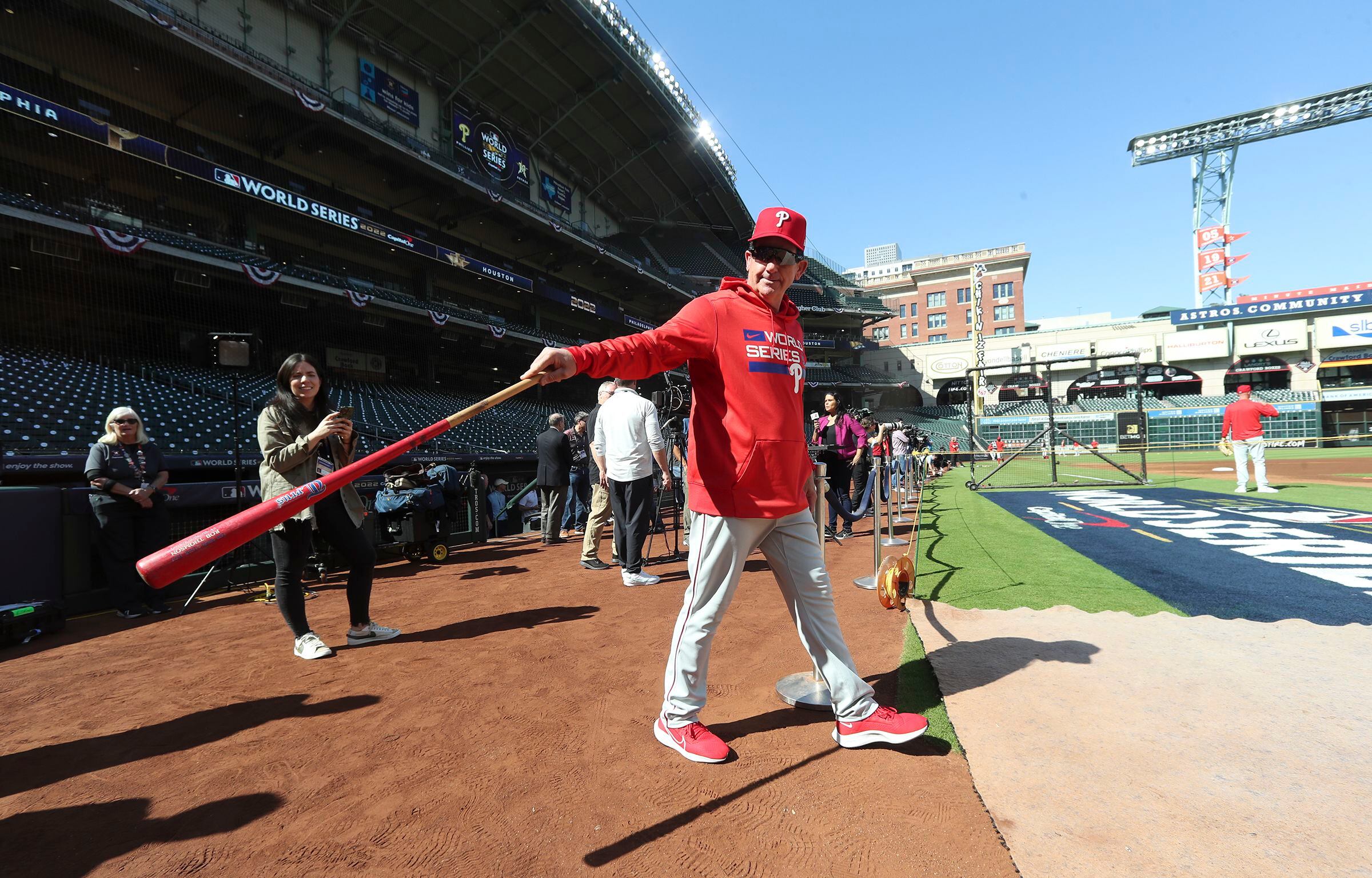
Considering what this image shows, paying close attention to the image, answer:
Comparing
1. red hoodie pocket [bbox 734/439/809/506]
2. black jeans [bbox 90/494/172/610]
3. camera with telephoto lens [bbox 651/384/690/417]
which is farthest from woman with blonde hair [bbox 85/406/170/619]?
red hoodie pocket [bbox 734/439/809/506]

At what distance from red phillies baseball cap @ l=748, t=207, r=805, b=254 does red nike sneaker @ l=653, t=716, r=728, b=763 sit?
6.53ft

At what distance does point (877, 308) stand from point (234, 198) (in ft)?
137

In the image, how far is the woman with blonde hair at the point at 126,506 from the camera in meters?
4.88

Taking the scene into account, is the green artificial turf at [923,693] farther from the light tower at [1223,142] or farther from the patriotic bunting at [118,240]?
Answer: the light tower at [1223,142]

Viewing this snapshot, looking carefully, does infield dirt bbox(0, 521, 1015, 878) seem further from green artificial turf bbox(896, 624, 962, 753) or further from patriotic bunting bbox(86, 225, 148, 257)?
patriotic bunting bbox(86, 225, 148, 257)

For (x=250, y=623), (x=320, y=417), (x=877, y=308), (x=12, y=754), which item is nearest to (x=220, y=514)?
(x=250, y=623)

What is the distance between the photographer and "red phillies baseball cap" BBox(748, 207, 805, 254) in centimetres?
239

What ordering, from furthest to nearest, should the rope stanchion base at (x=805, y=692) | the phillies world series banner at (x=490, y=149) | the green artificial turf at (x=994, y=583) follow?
the phillies world series banner at (x=490, y=149) < the green artificial turf at (x=994, y=583) < the rope stanchion base at (x=805, y=692)

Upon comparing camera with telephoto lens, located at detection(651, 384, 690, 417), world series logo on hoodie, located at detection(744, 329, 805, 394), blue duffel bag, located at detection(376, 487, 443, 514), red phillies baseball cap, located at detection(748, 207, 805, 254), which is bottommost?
blue duffel bag, located at detection(376, 487, 443, 514)

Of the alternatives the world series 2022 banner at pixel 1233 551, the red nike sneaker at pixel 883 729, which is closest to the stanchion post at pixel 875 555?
the red nike sneaker at pixel 883 729

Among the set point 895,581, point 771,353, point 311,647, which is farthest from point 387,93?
point 895,581

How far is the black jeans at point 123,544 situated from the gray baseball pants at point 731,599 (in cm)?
529

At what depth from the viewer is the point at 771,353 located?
90.8 inches

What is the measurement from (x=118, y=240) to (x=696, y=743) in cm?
1609
